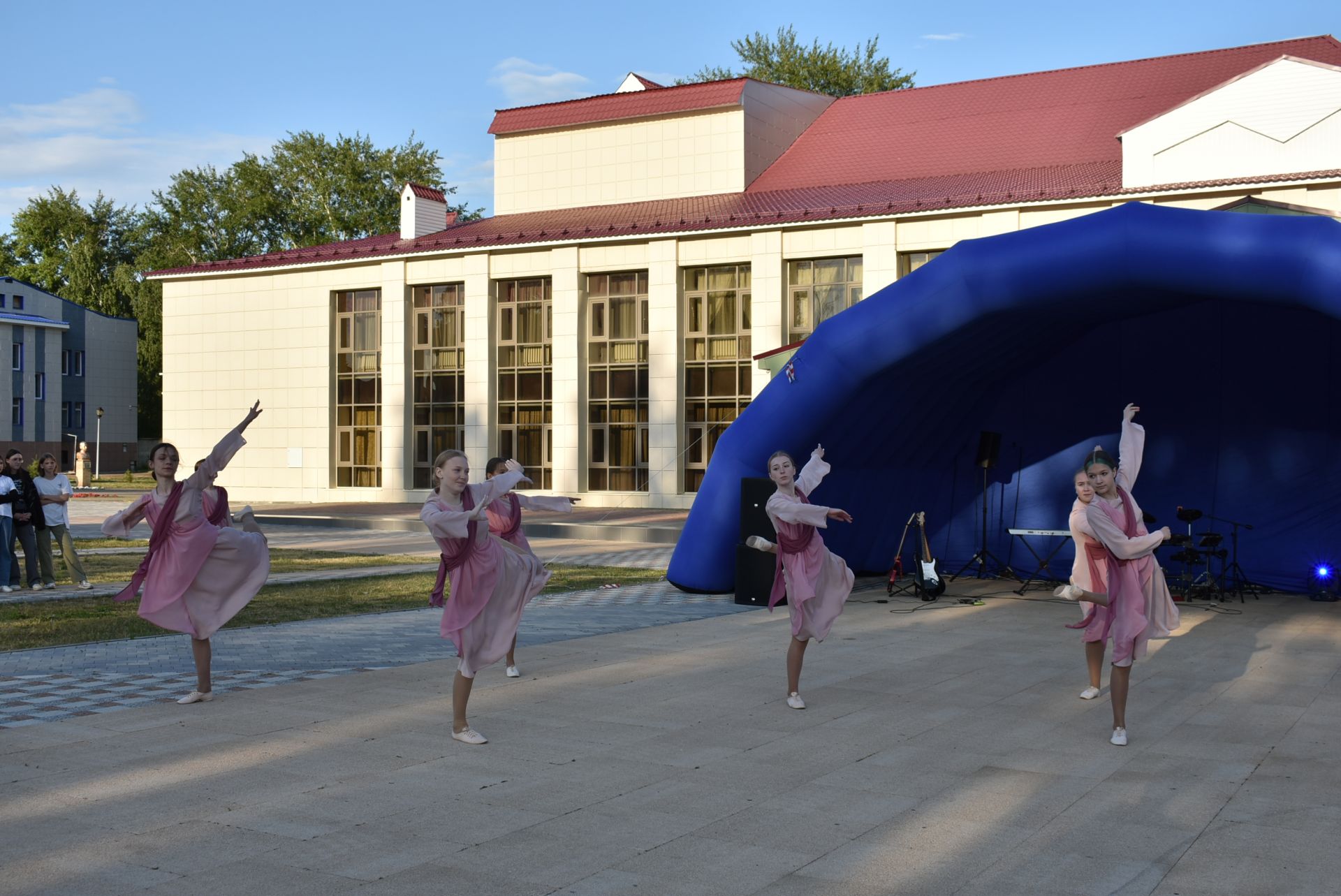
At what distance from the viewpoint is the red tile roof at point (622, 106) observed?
39688mm

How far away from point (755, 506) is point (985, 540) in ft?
14.4

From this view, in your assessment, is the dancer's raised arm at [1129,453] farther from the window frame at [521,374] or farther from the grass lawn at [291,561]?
the window frame at [521,374]

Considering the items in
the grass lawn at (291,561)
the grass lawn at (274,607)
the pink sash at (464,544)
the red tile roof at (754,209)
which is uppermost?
the red tile roof at (754,209)

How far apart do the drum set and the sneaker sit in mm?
9943

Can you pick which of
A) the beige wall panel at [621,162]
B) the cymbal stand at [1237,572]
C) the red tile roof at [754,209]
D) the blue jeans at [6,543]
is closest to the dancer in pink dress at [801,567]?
the cymbal stand at [1237,572]

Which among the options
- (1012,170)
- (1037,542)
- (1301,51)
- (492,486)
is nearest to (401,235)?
(1012,170)

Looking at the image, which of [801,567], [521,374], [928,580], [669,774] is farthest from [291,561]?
[521,374]

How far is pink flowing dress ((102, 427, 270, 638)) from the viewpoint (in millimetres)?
8812

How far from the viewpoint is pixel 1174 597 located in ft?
51.1

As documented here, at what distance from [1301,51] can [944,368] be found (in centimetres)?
2670

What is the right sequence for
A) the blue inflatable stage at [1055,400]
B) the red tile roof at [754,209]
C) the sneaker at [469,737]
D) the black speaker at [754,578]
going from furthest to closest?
the red tile roof at [754,209], the black speaker at [754,578], the blue inflatable stage at [1055,400], the sneaker at [469,737]

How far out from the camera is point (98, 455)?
72.2 metres

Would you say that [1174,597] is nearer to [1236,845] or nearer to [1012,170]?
[1236,845]

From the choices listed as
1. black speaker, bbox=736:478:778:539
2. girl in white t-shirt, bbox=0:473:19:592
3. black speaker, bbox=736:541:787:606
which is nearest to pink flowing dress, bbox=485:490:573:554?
black speaker, bbox=736:478:778:539
